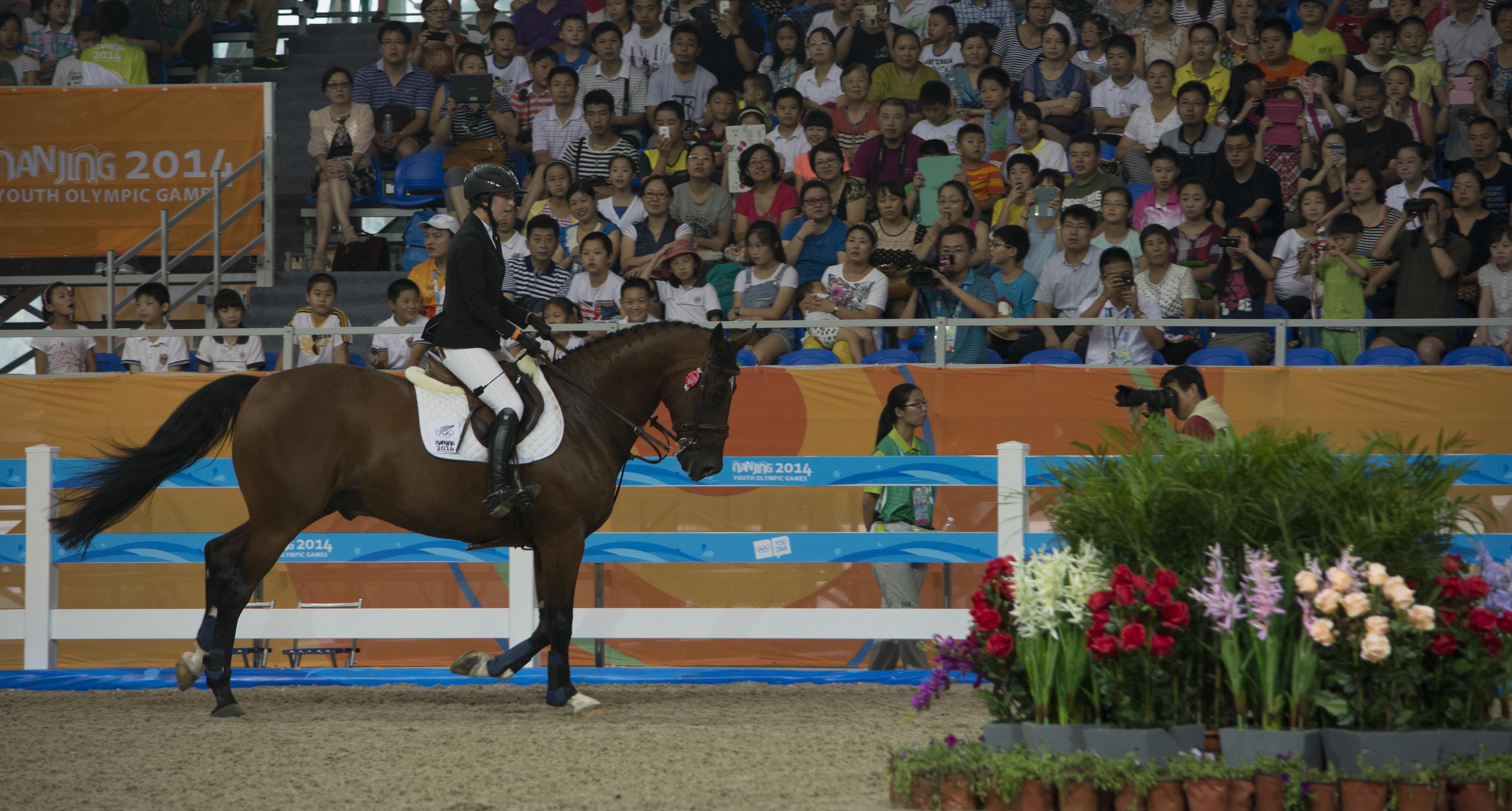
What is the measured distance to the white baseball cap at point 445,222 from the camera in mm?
10297

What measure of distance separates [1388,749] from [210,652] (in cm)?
538

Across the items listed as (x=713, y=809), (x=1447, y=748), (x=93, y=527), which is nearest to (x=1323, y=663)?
(x=1447, y=748)

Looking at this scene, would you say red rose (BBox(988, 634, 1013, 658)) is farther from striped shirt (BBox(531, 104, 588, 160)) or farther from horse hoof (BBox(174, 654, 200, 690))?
striped shirt (BBox(531, 104, 588, 160))

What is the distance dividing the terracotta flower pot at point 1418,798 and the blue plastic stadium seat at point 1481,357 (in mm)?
6213

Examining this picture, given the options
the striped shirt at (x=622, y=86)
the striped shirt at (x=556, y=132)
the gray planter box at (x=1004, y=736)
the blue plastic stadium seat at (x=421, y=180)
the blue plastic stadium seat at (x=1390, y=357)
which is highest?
the striped shirt at (x=622, y=86)

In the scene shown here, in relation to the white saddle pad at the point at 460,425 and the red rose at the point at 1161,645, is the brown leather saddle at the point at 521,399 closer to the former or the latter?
the white saddle pad at the point at 460,425

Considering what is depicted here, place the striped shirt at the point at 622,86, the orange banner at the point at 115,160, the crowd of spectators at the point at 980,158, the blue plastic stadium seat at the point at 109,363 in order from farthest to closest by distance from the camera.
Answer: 1. the striped shirt at the point at 622,86
2. the orange banner at the point at 115,160
3. the blue plastic stadium seat at the point at 109,363
4. the crowd of spectators at the point at 980,158

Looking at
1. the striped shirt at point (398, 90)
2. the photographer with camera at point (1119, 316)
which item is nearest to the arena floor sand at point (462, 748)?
the photographer with camera at point (1119, 316)

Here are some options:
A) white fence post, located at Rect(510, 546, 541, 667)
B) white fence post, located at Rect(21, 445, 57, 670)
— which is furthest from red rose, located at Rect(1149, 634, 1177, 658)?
white fence post, located at Rect(21, 445, 57, 670)

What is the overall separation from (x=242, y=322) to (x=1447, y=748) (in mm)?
9935

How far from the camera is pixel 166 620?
8164 mm

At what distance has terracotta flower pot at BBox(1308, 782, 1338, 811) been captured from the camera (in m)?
4.04

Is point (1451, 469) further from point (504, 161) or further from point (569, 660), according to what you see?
point (504, 161)

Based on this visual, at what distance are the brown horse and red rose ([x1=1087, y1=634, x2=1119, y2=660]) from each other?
317cm
